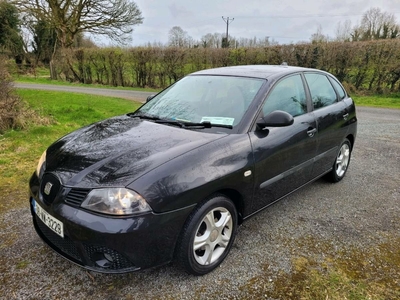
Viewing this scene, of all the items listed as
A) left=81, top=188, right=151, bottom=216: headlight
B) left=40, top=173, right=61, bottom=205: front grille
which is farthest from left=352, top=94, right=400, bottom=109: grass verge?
left=40, top=173, right=61, bottom=205: front grille

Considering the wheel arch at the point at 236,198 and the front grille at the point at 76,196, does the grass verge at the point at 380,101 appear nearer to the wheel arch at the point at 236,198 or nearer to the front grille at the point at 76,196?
the wheel arch at the point at 236,198

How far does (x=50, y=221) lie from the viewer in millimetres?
2232

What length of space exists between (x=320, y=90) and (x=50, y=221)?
3394mm

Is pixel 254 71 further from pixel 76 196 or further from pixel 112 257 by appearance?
pixel 112 257

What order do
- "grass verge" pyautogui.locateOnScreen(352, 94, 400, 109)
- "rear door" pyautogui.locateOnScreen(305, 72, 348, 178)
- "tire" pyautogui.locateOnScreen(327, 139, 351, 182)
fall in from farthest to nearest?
"grass verge" pyautogui.locateOnScreen(352, 94, 400, 109)
"tire" pyautogui.locateOnScreen(327, 139, 351, 182)
"rear door" pyautogui.locateOnScreen(305, 72, 348, 178)

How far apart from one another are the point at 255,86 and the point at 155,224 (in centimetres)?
176

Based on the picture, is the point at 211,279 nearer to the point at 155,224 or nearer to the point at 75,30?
the point at 155,224

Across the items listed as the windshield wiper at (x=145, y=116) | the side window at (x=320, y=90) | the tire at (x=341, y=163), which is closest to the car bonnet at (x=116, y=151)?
the windshield wiper at (x=145, y=116)

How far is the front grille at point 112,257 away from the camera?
2.03m

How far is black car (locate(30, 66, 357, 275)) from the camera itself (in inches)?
79.7

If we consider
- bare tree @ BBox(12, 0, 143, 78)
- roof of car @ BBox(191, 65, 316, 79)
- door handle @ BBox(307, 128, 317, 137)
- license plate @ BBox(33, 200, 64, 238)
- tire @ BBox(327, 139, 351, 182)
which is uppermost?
bare tree @ BBox(12, 0, 143, 78)

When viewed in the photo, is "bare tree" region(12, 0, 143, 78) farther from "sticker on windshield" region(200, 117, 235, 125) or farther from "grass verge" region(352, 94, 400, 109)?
"sticker on windshield" region(200, 117, 235, 125)

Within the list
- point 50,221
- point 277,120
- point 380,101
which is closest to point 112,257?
point 50,221

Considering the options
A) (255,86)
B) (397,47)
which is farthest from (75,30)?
(255,86)
